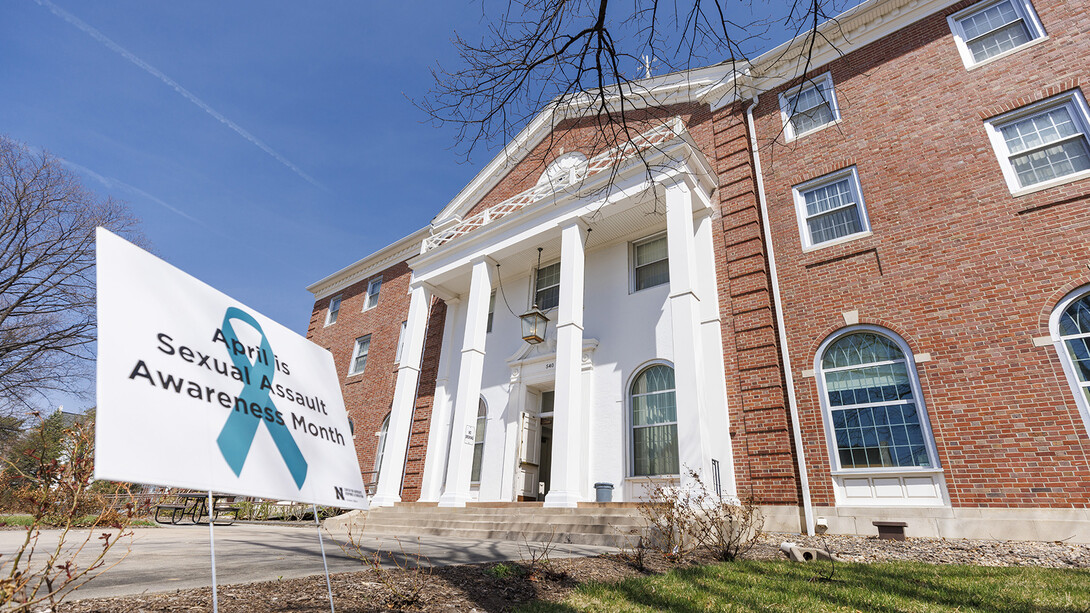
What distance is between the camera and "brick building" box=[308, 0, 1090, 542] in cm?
780

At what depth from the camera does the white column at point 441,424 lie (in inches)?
511

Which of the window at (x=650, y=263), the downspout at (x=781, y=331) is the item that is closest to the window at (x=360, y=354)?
the window at (x=650, y=263)

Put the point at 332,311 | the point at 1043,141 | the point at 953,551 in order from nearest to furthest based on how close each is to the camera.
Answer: the point at 953,551, the point at 1043,141, the point at 332,311

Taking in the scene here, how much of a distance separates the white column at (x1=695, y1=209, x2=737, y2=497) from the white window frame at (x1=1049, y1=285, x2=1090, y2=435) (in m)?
4.93

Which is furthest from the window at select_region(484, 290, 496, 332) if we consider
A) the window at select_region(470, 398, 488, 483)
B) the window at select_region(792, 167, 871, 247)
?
the window at select_region(792, 167, 871, 247)

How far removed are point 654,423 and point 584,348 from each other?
251cm

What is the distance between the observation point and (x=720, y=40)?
4.48 m

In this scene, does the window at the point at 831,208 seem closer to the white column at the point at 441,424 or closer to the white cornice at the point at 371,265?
the white column at the point at 441,424

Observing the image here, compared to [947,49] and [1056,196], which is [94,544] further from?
[947,49]

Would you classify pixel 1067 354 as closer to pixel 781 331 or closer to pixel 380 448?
pixel 781 331

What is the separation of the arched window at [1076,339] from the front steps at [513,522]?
6.66 meters

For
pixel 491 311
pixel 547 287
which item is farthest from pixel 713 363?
pixel 491 311

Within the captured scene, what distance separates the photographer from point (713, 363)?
408 inches

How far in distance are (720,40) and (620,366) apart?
829cm
